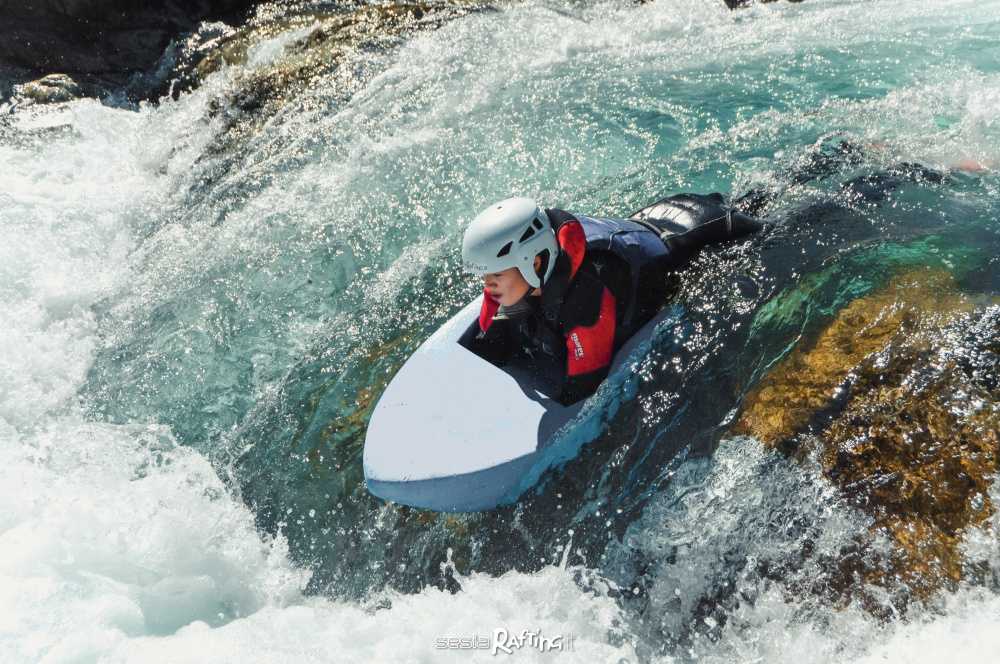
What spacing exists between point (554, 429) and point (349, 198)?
12.4 feet

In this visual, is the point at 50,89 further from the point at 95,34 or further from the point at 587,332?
the point at 587,332

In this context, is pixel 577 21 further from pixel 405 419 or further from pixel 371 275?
pixel 405 419

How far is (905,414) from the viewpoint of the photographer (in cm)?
353

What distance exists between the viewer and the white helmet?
144 inches

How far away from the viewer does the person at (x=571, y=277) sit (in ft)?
12.2

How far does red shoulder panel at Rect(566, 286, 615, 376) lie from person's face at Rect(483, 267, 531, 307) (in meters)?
0.35

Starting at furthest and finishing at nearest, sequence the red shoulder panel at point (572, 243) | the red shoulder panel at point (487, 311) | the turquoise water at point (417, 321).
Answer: the red shoulder panel at point (487, 311)
the red shoulder panel at point (572, 243)
the turquoise water at point (417, 321)

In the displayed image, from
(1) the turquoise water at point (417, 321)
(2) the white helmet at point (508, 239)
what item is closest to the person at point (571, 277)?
(2) the white helmet at point (508, 239)

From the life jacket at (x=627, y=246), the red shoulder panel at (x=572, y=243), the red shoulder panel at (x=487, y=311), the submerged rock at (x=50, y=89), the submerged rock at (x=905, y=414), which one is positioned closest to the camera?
the submerged rock at (x=905, y=414)

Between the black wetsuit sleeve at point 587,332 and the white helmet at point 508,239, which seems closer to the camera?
the white helmet at point 508,239

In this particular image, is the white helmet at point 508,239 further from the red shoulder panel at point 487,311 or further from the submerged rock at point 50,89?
the submerged rock at point 50,89

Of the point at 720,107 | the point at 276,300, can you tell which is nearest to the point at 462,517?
the point at 276,300

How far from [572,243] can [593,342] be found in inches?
20.7

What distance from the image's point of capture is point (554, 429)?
3920 mm
